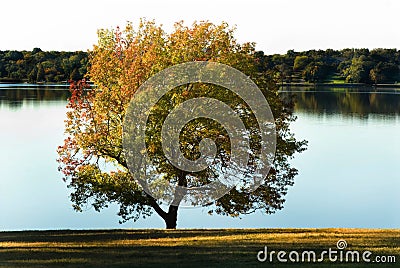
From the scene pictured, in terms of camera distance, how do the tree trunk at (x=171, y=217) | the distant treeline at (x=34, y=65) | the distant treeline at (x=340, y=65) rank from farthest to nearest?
the distant treeline at (x=340, y=65), the distant treeline at (x=34, y=65), the tree trunk at (x=171, y=217)

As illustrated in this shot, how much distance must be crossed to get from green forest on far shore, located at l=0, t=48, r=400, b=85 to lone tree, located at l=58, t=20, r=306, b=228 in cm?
12227

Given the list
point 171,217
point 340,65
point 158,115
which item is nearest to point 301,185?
point 171,217

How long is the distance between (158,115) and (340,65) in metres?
150

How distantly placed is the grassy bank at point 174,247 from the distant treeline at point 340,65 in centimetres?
13935

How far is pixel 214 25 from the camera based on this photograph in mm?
24766

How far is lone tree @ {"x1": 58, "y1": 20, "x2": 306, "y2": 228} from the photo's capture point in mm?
23359

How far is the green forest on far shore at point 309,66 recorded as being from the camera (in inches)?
6127

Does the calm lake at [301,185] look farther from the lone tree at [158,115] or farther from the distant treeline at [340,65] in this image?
the distant treeline at [340,65]

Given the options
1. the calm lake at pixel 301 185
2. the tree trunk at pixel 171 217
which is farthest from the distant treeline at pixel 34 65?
the tree trunk at pixel 171 217

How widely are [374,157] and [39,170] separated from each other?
2535cm

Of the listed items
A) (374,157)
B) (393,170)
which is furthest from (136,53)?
(374,157)

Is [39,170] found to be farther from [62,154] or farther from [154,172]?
[154,172]

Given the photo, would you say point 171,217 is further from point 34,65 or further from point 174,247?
point 34,65

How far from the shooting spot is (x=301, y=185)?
38.2m
